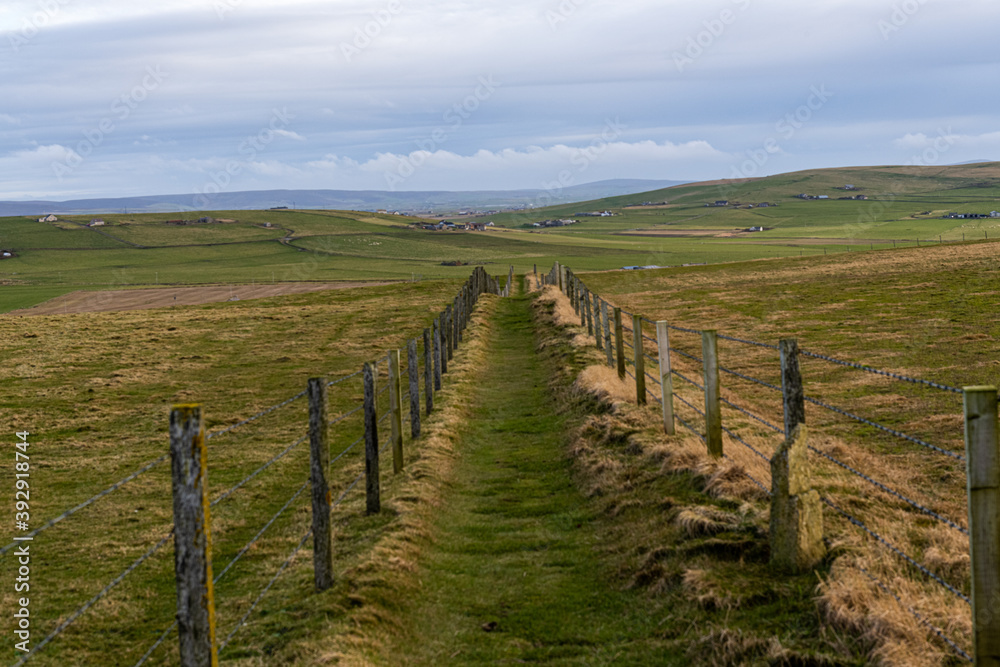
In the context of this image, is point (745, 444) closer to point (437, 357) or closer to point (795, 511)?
point (795, 511)

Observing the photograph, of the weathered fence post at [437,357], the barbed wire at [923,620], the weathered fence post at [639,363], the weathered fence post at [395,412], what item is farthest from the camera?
the weathered fence post at [437,357]

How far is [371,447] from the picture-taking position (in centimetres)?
1018

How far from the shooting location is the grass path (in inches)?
263

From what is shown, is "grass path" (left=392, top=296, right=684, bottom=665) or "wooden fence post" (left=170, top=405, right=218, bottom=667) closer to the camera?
"wooden fence post" (left=170, top=405, right=218, bottom=667)

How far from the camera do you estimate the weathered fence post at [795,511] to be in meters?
6.73

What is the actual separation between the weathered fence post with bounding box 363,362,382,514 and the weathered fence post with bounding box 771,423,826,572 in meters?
4.81

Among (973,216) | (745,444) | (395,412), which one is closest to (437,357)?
(395,412)

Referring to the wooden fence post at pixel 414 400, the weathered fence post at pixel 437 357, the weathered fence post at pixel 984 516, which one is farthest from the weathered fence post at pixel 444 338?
the weathered fence post at pixel 984 516

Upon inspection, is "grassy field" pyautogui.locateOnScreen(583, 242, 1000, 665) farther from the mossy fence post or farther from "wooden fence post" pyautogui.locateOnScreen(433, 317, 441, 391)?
"wooden fence post" pyautogui.locateOnScreen(433, 317, 441, 391)

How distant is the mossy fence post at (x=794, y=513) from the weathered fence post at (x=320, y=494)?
3751 mm

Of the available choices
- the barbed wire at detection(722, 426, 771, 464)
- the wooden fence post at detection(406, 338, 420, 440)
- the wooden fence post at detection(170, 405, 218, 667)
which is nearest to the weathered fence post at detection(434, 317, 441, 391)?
the wooden fence post at detection(406, 338, 420, 440)

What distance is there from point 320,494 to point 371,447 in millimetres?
2353

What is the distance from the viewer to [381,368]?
84.9 ft

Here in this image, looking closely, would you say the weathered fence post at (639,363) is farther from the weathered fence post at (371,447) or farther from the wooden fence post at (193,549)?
the wooden fence post at (193,549)
